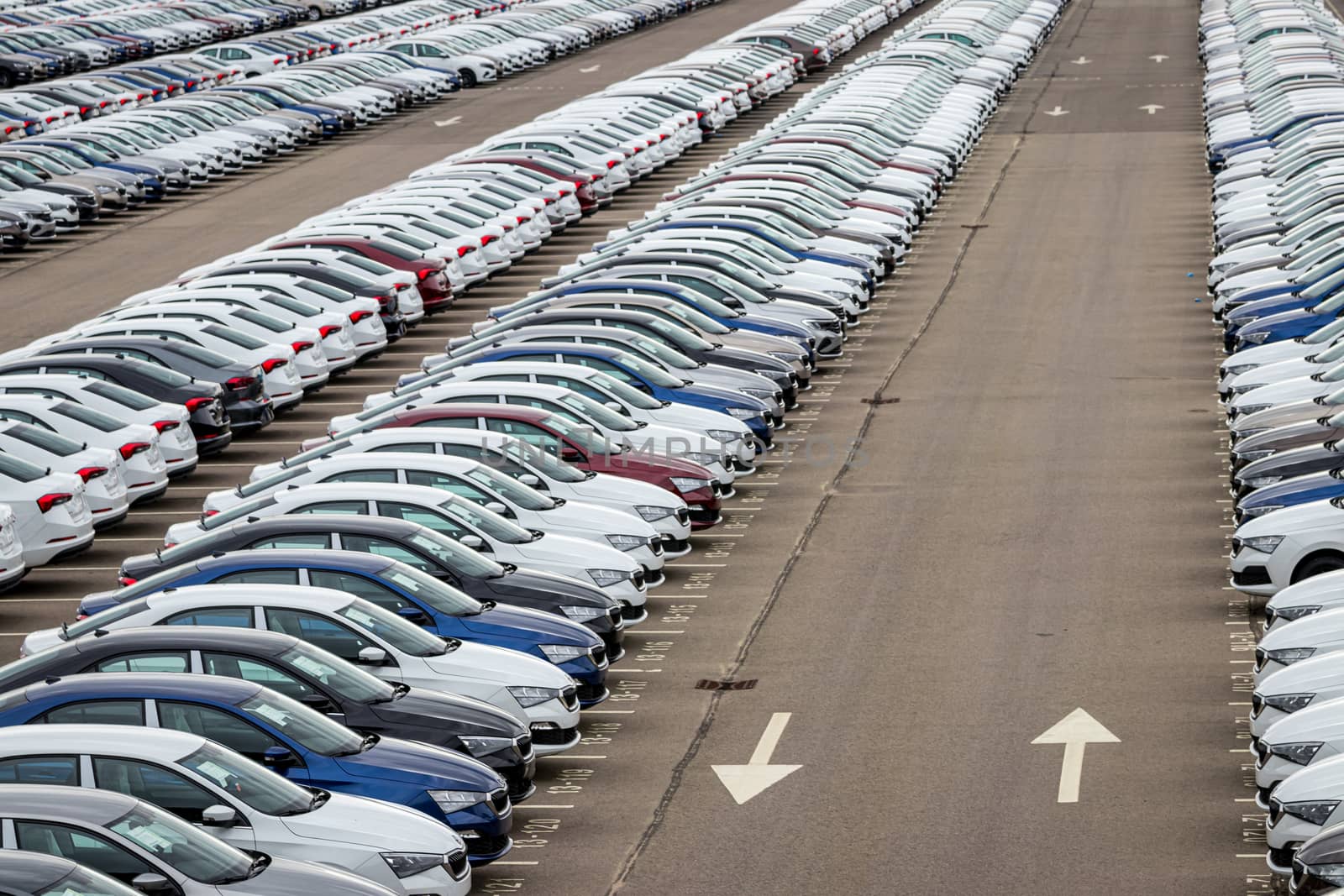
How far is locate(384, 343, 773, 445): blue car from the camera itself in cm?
2339

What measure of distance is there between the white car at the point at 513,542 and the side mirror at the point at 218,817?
19.3ft

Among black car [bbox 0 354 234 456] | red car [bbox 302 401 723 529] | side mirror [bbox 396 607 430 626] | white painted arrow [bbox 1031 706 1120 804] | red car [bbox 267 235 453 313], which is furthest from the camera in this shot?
red car [bbox 267 235 453 313]

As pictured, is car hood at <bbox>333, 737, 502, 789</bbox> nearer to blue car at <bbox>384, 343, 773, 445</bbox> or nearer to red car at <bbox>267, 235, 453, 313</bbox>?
blue car at <bbox>384, 343, 773, 445</bbox>

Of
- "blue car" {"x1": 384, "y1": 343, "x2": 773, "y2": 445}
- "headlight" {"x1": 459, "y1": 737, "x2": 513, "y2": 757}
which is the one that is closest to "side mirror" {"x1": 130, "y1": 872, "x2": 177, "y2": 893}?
"headlight" {"x1": 459, "y1": 737, "x2": 513, "y2": 757}

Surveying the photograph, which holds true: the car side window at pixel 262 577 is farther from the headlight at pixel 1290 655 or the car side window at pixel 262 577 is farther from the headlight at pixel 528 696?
the headlight at pixel 1290 655

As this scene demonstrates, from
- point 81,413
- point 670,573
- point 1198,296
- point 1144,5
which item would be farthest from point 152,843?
point 1144,5

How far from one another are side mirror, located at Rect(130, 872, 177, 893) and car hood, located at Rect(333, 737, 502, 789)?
2096 millimetres

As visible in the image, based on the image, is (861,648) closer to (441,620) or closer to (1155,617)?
(1155,617)

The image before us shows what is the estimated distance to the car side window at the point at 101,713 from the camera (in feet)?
42.7

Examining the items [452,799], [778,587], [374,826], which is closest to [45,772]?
[374,826]

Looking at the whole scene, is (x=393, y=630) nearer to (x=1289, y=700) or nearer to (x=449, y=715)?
(x=449, y=715)

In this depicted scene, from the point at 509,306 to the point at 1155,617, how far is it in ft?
42.4

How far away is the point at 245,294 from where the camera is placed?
28.0 metres

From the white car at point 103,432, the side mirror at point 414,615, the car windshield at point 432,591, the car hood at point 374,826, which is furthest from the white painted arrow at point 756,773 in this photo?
the white car at point 103,432
